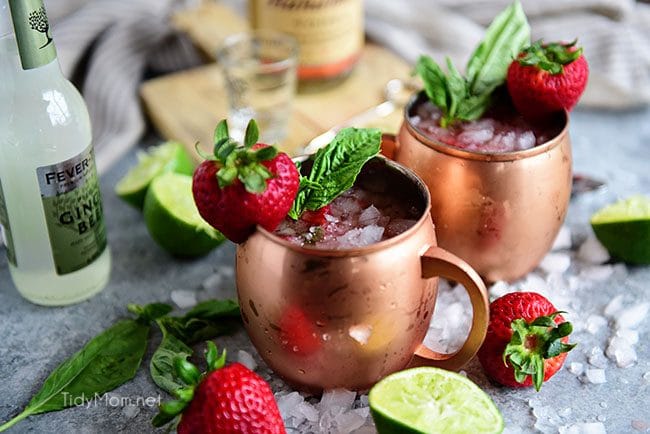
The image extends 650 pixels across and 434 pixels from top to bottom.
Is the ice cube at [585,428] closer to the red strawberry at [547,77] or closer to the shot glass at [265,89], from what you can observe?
the red strawberry at [547,77]

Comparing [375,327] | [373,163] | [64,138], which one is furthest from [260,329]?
[64,138]

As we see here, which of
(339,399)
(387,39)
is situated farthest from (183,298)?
(387,39)

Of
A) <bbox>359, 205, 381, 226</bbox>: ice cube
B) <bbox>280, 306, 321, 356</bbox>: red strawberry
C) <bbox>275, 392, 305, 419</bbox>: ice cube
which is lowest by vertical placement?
<bbox>275, 392, 305, 419</bbox>: ice cube

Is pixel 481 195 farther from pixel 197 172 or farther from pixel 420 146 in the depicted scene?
pixel 197 172

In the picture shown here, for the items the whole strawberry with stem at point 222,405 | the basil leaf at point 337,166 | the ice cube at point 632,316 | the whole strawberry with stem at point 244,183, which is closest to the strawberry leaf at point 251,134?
the whole strawberry with stem at point 244,183

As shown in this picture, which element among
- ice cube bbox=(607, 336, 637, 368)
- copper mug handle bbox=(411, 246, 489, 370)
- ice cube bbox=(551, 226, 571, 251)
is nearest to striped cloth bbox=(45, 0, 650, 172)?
ice cube bbox=(551, 226, 571, 251)

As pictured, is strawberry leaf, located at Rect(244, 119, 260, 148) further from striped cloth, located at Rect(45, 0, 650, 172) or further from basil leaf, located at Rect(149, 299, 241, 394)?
striped cloth, located at Rect(45, 0, 650, 172)
